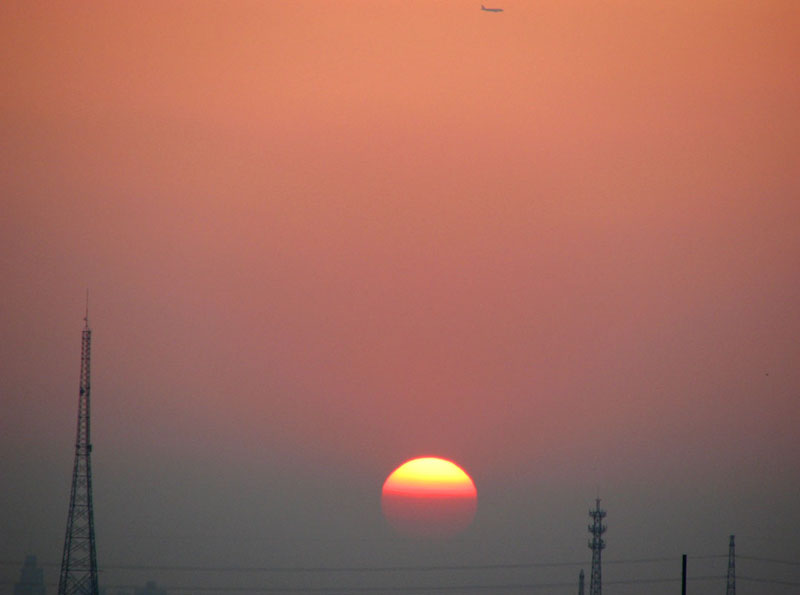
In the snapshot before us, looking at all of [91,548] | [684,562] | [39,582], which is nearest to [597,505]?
[684,562]

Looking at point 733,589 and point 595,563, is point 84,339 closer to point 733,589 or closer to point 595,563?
point 595,563

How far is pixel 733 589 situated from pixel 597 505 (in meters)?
10.7

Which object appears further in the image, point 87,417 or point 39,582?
point 39,582

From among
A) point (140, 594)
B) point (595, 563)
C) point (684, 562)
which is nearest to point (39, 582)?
point (140, 594)

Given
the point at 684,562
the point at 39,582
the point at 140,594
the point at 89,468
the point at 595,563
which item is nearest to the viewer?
the point at 684,562

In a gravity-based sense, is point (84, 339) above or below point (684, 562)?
above

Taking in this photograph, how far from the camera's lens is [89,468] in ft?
204

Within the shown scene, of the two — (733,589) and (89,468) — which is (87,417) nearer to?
(89,468)

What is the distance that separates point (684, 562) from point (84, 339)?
35599 millimetres

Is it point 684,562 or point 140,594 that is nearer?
point 684,562

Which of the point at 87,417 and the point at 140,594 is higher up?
the point at 87,417

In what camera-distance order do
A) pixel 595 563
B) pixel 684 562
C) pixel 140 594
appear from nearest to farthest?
1. pixel 684 562
2. pixel 595 563
3. pixel 140 594

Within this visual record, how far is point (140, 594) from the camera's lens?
421ft

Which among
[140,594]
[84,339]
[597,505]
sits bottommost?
[140,594]
